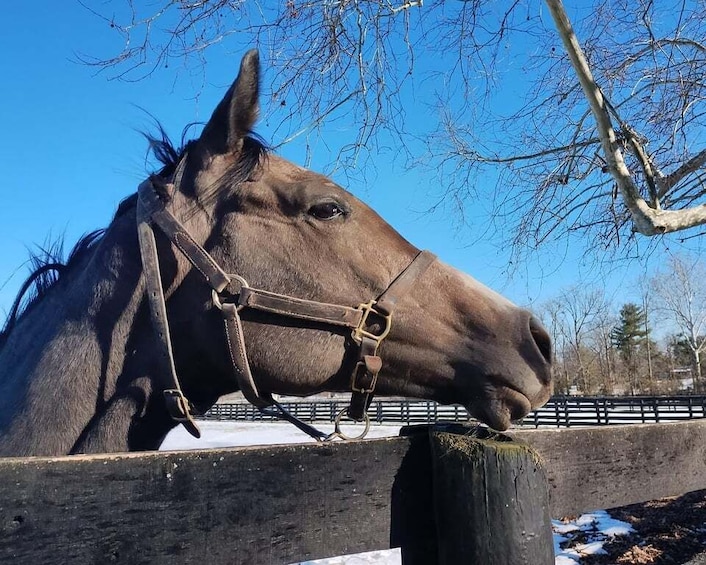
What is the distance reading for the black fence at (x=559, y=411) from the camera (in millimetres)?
18594

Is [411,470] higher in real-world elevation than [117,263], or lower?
lower

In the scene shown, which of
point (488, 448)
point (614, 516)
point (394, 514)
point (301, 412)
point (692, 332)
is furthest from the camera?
point (692, 332)

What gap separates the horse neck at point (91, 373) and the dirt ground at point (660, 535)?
17.2 feet

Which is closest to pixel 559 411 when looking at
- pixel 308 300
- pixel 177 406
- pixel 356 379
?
pixel 356 379

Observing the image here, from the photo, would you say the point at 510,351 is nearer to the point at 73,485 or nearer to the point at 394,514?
the point at 394,514

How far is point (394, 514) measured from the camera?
161 centimetres

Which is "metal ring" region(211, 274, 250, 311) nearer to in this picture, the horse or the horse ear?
the horse

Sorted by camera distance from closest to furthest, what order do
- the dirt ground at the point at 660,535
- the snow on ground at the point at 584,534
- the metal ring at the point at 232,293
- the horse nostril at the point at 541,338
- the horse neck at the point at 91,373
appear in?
1. the horse neck at the point at 91,373
2. the metal ring at the point at 232,293
3. the horse nostril at the point at 541,338
4. the dirt ground at the point at 660,535
5. the snow on ground at the point at 584,534

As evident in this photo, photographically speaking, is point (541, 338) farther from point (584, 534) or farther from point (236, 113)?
point (584, 534)

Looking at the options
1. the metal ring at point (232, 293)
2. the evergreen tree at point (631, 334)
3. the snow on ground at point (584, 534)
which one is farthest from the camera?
the evergreen tree at point (631, 334)

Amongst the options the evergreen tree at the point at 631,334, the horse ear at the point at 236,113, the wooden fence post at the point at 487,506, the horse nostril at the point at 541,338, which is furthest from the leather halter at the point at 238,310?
the evergreen tree at the point at 631,334

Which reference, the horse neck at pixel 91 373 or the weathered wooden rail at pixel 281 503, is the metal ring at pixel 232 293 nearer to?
the horse neck at pixel 91 373

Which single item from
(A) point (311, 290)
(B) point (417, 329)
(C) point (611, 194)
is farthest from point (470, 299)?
(C) point (611, 194)

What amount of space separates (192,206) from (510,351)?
4.41 feet
